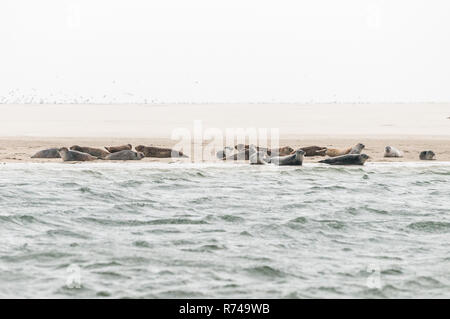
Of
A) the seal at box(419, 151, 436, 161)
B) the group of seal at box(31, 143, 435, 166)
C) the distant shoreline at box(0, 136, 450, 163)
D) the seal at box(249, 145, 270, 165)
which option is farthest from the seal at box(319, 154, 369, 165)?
the seal at box(419, 151, 436, 161)

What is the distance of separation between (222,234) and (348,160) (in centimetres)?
940

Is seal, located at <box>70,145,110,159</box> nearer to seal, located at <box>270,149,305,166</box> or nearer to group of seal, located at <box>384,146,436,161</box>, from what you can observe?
seal, located at <box>270,149,305,166</box>

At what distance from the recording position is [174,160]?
2053 cm

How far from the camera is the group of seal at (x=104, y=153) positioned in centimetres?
2023

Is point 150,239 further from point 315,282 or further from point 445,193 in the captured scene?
point 445,193

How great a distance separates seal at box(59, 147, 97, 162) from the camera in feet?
65.8

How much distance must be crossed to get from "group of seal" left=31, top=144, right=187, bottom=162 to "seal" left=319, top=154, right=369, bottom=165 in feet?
13.4

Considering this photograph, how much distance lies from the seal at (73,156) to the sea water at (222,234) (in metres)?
2.01

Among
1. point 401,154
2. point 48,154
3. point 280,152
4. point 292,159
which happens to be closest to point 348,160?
point 292,159

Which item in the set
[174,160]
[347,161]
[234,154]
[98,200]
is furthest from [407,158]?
[98,200]

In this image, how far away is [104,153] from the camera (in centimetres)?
2077

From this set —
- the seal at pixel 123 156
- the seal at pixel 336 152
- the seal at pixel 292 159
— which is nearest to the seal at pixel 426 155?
the seal at pixel 336 152

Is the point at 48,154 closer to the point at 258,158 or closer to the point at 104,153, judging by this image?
the point at 104,153

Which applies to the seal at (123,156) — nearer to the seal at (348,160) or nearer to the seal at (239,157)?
the seal at (239,157)
